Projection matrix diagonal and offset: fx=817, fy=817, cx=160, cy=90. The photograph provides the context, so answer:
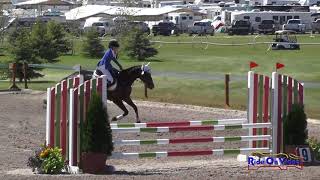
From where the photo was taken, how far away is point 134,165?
13.5 meters

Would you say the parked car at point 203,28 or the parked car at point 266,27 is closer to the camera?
the parked car at point 266,27

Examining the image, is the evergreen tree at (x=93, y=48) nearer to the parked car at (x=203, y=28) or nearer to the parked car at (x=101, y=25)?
the parked car at (x=101, y=25)

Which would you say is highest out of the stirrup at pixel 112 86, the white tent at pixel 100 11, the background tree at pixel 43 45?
the stirrup at pixel 112 86

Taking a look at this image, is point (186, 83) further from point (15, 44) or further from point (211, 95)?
point (15, 44)

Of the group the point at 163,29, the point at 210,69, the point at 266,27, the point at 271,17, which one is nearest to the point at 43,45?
the point at 210,69

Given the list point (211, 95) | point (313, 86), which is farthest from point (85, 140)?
point (313, 86)

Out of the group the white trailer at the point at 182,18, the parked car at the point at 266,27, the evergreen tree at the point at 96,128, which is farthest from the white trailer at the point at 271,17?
the evergreen tree at the point at 96,128

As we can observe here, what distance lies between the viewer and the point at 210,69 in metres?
40.9

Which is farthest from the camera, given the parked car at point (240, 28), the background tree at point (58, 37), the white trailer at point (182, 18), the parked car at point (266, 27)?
the white trailer at point (182, 18)

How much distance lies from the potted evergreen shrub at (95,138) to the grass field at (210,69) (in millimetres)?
11433

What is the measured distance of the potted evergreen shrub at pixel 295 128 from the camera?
12805mm

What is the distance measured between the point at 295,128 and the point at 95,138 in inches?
126

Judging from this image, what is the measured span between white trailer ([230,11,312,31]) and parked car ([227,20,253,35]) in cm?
183

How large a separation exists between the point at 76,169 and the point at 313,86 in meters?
19.6
